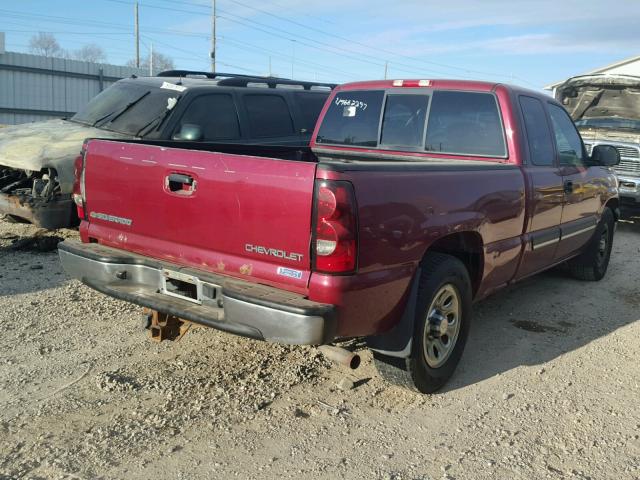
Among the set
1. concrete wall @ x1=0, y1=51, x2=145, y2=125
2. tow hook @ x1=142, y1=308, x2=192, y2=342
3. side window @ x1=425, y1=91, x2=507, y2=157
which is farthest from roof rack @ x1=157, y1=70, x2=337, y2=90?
concrete wall @ x1=0, y1=51, x2=145, y2=125

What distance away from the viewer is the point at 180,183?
337cm

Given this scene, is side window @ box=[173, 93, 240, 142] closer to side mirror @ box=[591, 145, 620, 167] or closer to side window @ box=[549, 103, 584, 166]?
side window @ box=[549, 103, 584, 166]

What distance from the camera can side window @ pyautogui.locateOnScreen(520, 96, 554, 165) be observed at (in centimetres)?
470

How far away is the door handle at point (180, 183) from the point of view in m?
3.30

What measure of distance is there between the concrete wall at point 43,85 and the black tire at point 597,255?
20.0 metres

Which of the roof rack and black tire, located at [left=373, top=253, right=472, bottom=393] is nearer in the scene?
black tire, located at [left=373, top=253, right=472, bottom=393]

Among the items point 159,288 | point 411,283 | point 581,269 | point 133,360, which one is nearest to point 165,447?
point 159,288

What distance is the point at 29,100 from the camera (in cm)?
2162

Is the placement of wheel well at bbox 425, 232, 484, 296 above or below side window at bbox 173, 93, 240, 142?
below

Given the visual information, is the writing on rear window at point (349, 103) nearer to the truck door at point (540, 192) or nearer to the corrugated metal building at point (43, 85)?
the truck door at point (540, 192)

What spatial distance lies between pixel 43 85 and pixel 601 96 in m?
19.0

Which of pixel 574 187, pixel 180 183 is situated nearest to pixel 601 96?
pixel 574 187

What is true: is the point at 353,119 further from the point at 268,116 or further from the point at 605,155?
the point at 268,116

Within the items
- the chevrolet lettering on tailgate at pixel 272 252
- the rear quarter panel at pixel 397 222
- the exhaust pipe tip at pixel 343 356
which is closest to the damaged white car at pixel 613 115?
the rear quarter panel at pixel 397 222
